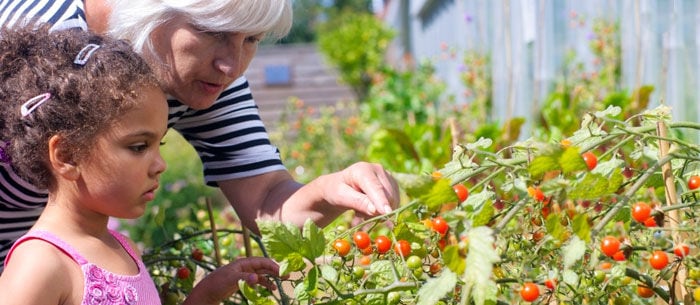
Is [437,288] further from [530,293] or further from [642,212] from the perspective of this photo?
[642,212]

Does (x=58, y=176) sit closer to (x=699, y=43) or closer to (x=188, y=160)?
(x=699, y=43)

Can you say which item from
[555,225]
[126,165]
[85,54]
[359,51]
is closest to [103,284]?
[126,165]

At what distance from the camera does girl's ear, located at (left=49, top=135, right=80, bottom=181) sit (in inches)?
52.7

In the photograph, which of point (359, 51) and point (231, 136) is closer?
point (231, 136)

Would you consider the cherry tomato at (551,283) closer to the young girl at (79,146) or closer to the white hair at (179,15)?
the young girl at (79,146)

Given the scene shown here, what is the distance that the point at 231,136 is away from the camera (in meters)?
1.99

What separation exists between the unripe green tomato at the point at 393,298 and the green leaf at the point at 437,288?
0.46ft

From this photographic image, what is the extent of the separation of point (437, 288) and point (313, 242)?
18 centimetres

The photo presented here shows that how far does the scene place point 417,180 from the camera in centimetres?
103

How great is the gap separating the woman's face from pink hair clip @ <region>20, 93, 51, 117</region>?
33 centimetres

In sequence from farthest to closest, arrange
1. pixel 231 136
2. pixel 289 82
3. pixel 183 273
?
pixel 289 82, pixel 231 136, pixel 183 273

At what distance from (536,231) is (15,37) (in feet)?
2.50

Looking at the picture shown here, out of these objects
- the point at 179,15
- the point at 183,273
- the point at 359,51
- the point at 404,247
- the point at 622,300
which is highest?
the point at 179,15

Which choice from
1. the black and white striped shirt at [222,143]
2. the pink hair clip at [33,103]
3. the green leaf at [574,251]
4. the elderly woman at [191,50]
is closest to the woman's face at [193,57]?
the elderly woman at [191,50]
